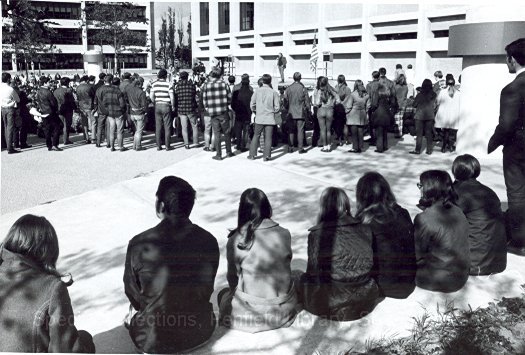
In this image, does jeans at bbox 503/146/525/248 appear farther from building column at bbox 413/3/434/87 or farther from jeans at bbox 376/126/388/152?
building column at bbox 413/3/434/87

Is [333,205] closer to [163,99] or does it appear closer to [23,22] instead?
[163,99]

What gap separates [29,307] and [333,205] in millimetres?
2139

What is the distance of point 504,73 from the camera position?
10.6 m

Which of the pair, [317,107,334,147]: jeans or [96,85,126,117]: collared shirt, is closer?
[317,107,334,147]: jeans

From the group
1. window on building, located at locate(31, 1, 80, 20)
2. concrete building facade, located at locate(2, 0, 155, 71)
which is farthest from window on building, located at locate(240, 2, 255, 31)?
window on building, located at locate(31, 1, 80, 20)

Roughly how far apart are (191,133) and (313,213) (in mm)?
7288

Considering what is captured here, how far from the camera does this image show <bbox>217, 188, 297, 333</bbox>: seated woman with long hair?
12.8ft

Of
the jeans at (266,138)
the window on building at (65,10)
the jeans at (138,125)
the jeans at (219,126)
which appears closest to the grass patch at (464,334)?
the jeans at (266,138)

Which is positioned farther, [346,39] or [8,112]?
[346,39]

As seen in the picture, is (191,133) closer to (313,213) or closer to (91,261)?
(313,213)

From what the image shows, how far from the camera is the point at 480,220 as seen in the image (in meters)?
4.97

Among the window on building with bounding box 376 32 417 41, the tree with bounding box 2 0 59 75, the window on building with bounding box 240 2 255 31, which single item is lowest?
the tree with bounding box 2 0 59 75

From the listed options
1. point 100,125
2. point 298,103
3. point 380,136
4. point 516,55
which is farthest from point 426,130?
point 100,125

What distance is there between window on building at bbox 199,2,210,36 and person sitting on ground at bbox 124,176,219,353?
6684cm
